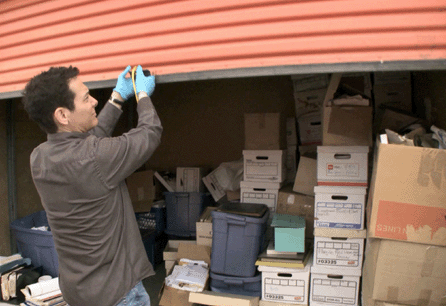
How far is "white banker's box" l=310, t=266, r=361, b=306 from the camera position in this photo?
2881 mm

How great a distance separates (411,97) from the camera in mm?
3896

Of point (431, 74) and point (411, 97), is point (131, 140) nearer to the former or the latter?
point (431, 74)

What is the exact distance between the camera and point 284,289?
119 inches

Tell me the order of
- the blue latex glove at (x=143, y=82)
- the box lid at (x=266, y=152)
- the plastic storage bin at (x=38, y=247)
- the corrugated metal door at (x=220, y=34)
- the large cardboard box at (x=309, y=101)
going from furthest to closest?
the large cardboard box at (x=309, y=101)
the box lid at (x=266, y=152)
the plastic storage bin at (x=38, y=247)
the blue latex glove at (x=143, y=82)
the corrugated metal door at (x=220, y=34)

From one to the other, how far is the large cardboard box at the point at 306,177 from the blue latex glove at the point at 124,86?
1835 millimetres

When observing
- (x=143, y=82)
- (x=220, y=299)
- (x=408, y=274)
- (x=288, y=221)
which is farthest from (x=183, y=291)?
(x=143, y=82)

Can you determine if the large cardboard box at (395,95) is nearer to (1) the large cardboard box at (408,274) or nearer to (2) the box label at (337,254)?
(2) the box label at (337,254)

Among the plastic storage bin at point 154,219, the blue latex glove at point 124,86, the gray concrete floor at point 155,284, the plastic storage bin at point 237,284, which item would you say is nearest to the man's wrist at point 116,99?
the blue latex glove at point 124,86

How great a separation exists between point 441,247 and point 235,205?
175 centimetres

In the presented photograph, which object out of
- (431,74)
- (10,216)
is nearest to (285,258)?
(431,74)

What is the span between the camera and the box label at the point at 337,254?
2873 millimetres

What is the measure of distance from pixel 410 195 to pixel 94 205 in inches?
69.3

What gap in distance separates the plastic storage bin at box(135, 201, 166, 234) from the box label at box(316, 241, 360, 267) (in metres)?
2.30

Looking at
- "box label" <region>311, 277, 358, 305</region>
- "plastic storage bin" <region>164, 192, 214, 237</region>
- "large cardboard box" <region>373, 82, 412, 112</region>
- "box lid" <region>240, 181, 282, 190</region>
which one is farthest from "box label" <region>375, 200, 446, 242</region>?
"plastic storage bin" <region>164, 192, 214, 237</region>
